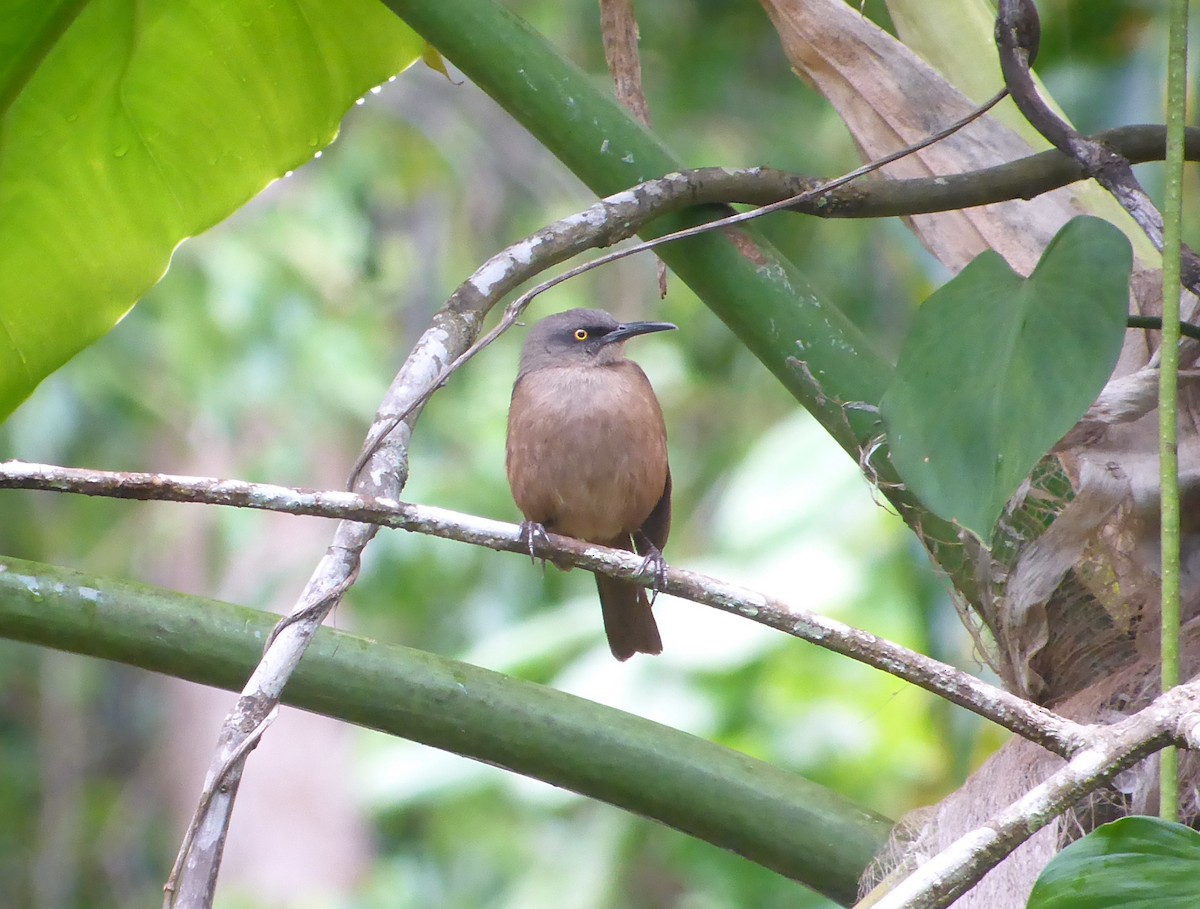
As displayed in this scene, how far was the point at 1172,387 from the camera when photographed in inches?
61.4

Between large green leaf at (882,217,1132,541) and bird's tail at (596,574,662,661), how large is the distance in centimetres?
206

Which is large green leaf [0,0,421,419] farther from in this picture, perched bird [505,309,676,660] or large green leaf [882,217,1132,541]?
large green leaf [882,217,1132,541]

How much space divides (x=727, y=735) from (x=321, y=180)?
490 cm

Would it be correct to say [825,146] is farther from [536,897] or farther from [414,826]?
[414,826]

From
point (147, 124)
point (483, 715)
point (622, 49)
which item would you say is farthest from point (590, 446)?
point (483, 715)

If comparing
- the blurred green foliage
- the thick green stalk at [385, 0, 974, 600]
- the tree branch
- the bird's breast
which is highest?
the blurred green foliage

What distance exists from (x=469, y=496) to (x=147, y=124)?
5183 mm

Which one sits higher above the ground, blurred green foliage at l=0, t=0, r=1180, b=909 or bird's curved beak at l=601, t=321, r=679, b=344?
blurred green foliage at l=0, t=0, r=1180, b=909

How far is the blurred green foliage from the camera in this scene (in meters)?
5.35

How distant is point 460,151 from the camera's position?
30.1 ft

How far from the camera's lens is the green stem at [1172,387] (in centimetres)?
145

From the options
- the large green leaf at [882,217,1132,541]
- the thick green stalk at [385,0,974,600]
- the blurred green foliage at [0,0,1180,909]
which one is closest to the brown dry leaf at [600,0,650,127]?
the thick green stalk at [385,0,974,600]

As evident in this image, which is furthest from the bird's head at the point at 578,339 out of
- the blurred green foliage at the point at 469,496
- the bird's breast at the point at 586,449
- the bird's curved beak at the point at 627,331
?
the blurred green foliage at the point at 469,496

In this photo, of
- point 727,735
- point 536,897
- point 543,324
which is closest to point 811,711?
point 727,735
